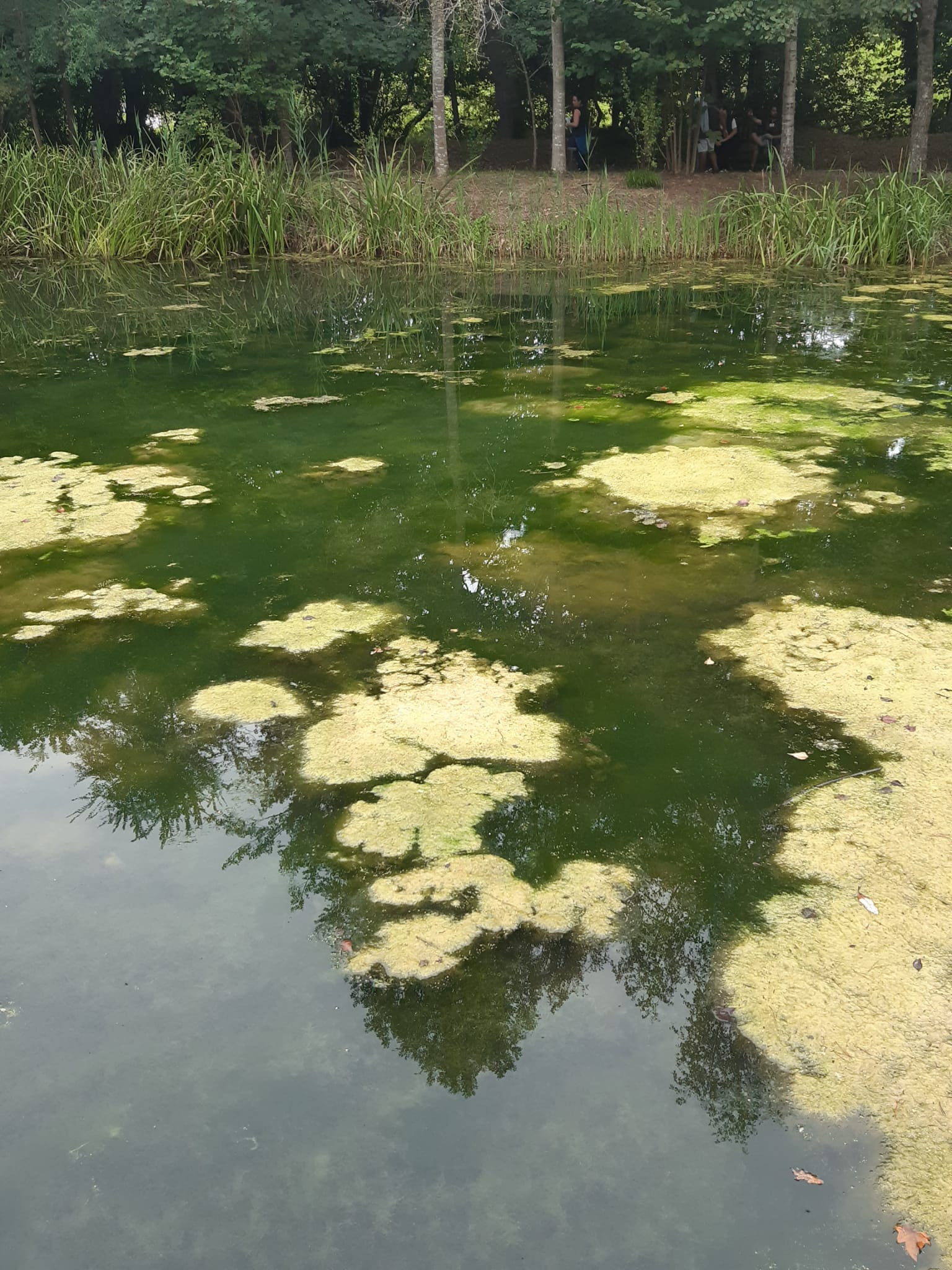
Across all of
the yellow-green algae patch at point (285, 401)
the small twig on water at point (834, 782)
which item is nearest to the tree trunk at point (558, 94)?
the yellow-green algae patch at point (285, 401)

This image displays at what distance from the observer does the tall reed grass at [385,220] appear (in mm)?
8969

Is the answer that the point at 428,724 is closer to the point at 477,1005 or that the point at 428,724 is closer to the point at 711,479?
the point at 477,1005

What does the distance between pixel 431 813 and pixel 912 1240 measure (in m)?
1.19

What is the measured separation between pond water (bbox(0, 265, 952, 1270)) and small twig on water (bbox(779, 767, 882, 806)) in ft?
0.14

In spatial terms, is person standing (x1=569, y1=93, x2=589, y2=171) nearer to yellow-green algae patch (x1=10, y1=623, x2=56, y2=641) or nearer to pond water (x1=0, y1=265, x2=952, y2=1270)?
pond water (x1=0, y1=265, x2=952, y2=1270)

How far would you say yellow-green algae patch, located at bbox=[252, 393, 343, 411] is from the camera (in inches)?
214

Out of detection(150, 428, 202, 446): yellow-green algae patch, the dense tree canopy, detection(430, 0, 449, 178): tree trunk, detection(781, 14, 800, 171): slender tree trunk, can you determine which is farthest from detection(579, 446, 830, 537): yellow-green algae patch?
detection(430, 0, 449, 178): tree trunk

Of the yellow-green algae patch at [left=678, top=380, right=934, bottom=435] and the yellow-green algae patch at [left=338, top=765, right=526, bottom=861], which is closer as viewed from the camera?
the yellow-green algae patch at [left=338, top=765, right=526, bottom=861]

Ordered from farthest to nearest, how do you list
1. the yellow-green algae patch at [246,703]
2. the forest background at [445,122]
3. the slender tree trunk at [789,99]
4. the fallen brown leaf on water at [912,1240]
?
the slender tree trunk at [789,99], the forest background at [445,122], the yellow-green algae patch at [246,703], the fallen brown leaf on water at [912,1240]

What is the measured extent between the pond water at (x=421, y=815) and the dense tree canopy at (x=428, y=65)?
276 inches

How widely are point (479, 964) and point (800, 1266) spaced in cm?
70

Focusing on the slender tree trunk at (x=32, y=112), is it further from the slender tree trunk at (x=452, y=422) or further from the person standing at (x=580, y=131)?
the slender tree trunk at (x=452, y=422)

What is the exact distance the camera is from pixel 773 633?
10.1ft

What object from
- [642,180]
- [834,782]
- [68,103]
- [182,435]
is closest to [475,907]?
[834,782]
